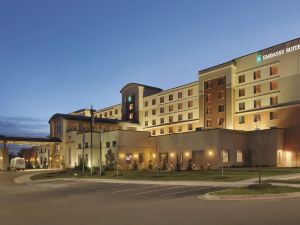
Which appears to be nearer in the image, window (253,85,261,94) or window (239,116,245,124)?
window (253,85,261,94)

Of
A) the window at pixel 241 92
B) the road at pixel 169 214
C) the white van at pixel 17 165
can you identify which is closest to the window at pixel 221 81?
the window at pixel 241 92

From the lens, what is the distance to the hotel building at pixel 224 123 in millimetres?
60562

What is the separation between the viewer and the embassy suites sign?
60625 millimetres

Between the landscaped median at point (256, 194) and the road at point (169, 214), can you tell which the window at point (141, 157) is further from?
the road at point (169, 214)

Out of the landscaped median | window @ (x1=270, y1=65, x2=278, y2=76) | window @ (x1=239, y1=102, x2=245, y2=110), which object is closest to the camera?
the landscaped median

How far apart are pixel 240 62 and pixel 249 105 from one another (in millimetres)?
8276

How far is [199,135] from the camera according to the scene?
6600cm

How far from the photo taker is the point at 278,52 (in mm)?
63375

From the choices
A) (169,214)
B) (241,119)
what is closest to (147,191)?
(169,214)

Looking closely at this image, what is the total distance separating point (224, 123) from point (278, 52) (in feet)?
53.2

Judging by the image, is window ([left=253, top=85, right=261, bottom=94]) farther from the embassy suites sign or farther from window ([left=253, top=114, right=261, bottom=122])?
the embassy suites sign

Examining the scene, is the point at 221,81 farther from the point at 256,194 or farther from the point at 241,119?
the point at 256,194

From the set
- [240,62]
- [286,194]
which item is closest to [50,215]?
[286,194]

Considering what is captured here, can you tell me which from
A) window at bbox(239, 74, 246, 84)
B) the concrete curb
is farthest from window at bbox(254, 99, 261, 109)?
the concrete curb
